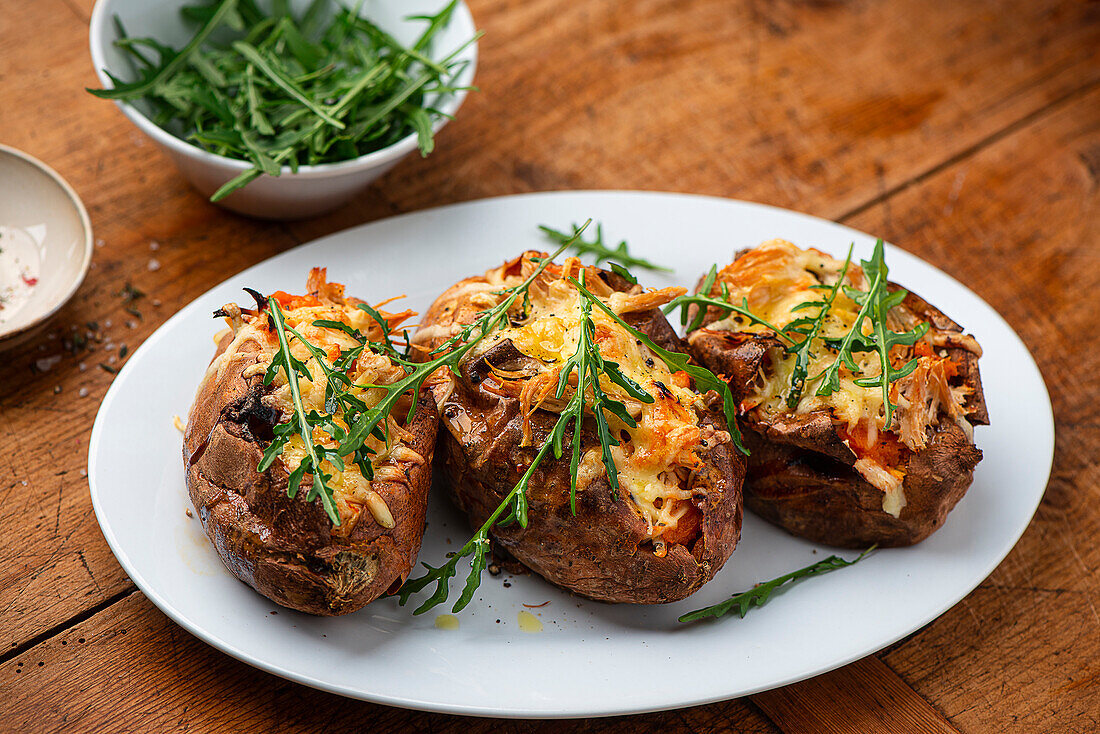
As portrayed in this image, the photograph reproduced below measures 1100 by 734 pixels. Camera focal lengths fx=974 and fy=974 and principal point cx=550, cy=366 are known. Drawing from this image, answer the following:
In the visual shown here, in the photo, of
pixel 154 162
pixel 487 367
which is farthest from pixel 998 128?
pixel 154 162

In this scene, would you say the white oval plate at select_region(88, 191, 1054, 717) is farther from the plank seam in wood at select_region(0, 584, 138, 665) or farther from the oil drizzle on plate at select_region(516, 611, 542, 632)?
the plank seam in wood at select_region(0, 584, 138, 665)

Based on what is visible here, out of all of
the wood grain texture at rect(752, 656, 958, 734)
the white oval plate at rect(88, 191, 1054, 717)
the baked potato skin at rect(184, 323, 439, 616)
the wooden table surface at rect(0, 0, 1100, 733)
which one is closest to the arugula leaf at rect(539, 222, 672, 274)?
Result: the white oval plate at rect(88, 191, 1054, 717)

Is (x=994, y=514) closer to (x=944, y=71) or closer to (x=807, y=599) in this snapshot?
(x=807, y=599)

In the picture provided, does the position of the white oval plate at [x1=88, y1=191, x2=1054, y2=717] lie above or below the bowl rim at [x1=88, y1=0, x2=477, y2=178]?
below

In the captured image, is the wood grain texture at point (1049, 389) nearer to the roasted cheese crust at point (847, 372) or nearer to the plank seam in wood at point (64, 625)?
the roasted cheese crust at point (847, 372)

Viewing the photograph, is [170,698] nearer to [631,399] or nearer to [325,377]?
[325,377]

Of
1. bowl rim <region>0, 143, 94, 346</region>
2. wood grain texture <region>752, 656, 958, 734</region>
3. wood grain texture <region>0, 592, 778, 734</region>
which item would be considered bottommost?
wood grain texture <region>752, 656, 958, 734</region>

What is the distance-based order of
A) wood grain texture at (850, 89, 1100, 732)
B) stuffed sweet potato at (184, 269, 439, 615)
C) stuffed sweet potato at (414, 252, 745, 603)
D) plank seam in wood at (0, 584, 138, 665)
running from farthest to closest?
1. wood grain texture at (850, 89, 1100, 732)
2. plank seam in wood at (0, 584, 138, 665)
3. stuffed sweet potato at (414, 252, 745, 603)
4. stuffed sweet potato at (184, 269, 439, 615)

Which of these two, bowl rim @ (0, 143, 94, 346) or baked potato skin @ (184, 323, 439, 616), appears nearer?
baked potato skin @ (184, 323, 439, 616)
